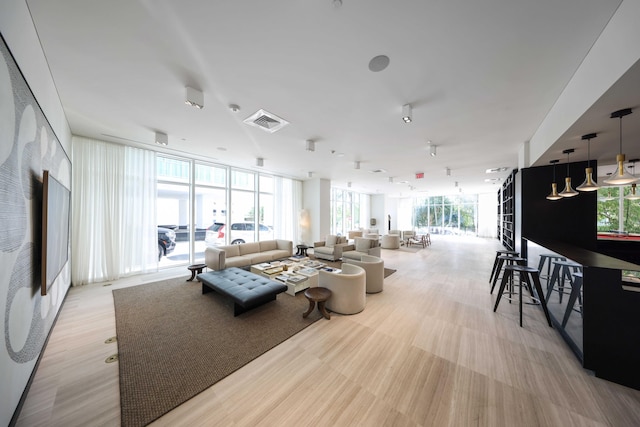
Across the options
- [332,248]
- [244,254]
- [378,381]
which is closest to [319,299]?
[378,381]

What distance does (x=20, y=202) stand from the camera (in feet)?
4.73

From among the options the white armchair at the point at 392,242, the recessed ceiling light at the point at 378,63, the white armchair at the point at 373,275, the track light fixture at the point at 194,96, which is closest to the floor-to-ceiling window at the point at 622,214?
the white armchair at the point at 392,242

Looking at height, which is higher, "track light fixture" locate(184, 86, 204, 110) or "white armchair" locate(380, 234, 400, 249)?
"track light fixture" locate(184, 86, 204, 110)

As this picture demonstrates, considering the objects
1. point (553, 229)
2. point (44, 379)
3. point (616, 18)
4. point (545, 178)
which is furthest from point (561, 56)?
point (44, 379)

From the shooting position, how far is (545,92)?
7.84ft

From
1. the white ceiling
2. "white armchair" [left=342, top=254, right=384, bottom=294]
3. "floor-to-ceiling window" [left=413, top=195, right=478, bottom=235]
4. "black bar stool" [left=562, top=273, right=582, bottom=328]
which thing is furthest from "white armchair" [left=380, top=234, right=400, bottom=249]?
"black bar stool" [left=562, top=273, right=582, bottom=328]

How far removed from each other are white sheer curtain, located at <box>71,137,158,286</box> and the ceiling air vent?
3.56m

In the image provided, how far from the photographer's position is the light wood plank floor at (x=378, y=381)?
1.51 m

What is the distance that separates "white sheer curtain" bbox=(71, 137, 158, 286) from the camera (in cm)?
403

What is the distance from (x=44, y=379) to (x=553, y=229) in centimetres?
724

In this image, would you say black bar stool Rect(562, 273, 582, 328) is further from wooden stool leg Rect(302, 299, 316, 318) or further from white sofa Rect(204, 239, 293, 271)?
white sofa Rect(204, 239, 293, 271)

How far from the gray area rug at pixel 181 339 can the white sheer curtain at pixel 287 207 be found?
4322 millimetres

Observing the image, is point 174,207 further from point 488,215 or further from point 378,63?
point 488,215

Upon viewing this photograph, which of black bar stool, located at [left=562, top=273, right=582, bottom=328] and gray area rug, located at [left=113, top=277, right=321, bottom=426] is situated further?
black bar stool, located at [left=562, top=273, right=582, bottom=328]
